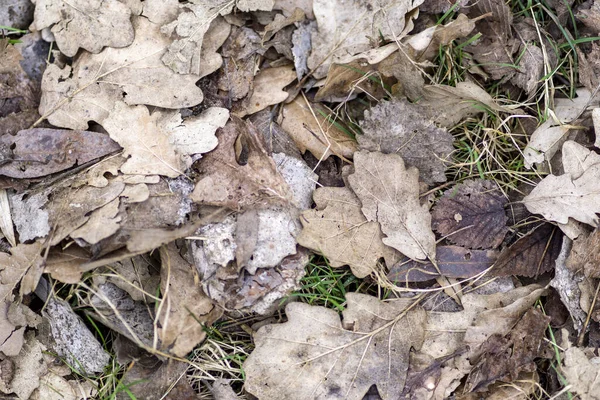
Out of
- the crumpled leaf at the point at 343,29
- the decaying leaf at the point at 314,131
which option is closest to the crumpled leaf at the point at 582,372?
the decaying leaf at the point at 314,131

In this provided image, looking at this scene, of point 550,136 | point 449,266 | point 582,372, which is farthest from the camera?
point 550,136

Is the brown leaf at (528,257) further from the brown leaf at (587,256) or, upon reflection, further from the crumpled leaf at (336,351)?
the crumpled leaf at (336,351)

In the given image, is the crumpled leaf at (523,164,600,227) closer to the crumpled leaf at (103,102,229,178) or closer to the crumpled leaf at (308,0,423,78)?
the crumpled leaf at (308,0,423,78)

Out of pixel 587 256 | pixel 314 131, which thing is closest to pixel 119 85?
pixel 314 131

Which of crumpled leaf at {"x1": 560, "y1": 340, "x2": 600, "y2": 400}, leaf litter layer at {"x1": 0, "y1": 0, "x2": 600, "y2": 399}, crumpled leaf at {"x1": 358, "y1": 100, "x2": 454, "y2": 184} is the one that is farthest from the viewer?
crumpled leaf at {"x1": 358, "y1": 100, "x2": 454, "y2": 184}

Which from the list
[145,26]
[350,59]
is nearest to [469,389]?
[350,59]

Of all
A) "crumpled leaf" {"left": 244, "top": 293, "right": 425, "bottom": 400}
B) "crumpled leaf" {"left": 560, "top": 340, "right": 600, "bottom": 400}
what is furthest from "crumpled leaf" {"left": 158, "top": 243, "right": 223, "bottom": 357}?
"crumpled leaf" {"left": 560, "top": 340, "right": 600, "bottom": 400}

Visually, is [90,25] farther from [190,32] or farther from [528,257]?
[528,257]
